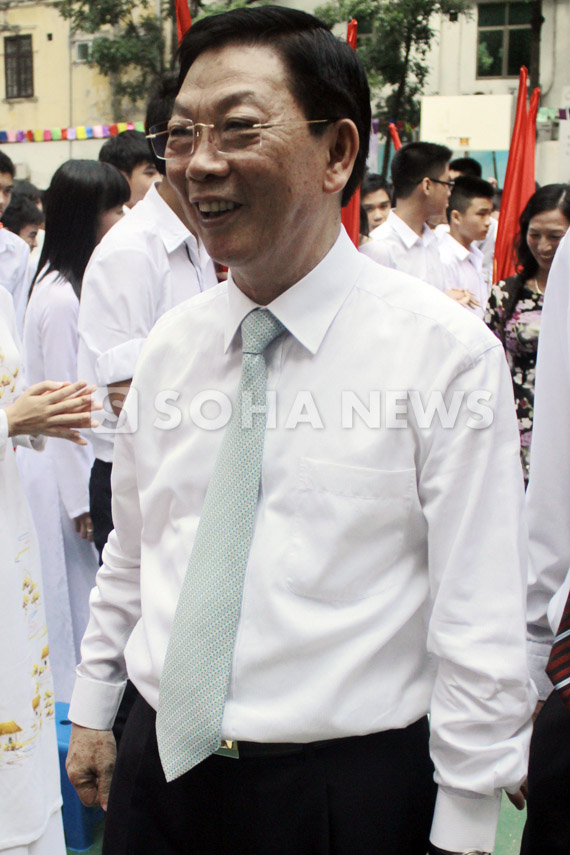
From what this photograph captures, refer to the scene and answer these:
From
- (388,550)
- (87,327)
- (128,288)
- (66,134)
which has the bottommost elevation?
(388,550)

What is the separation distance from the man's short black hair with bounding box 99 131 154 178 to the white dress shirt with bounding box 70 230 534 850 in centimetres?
291

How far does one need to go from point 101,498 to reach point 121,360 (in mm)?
524

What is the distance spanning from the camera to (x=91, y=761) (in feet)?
5.25

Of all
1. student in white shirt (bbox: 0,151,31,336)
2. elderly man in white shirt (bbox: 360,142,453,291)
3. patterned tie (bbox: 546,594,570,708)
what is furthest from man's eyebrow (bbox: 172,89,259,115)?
elderly man in white shirt (bbox: 360,142,453,291)

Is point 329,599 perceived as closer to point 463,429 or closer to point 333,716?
point 333,716

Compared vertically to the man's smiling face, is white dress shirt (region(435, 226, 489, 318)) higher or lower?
lower

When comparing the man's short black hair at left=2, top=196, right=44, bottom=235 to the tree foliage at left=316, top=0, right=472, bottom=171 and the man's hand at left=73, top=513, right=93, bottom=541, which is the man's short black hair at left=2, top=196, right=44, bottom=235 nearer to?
the man's hand at left=73, top=513, right=93, bottom=541

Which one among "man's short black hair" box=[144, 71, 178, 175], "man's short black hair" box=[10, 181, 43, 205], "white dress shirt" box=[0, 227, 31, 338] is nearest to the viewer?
"man's short black hair" box=[144, 71, 178, 175]

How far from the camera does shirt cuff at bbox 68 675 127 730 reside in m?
1.60

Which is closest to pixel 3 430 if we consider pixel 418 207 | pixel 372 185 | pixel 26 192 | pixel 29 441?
pixel 29 441

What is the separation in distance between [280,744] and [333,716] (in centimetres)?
9

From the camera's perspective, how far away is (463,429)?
4.16 feet

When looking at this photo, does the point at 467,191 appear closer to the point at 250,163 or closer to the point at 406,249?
the point at 406,249

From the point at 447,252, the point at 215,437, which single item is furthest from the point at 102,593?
the point at 447,252
